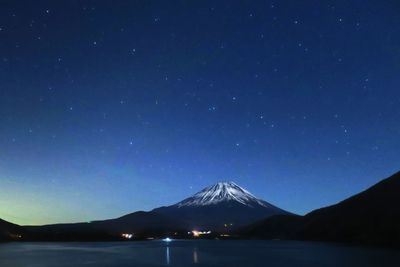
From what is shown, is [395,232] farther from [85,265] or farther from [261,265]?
[85,265]

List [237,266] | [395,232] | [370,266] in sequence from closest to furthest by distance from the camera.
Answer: [370,266]
[237,266]
[395,232]

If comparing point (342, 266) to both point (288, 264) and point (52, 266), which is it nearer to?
point (288, 264)

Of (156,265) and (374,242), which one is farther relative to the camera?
(374,242)

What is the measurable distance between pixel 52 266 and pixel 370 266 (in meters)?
62.7

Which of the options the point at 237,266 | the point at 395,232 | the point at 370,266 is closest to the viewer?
the point at 370,266

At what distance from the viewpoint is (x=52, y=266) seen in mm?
96938

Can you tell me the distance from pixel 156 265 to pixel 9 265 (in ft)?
96.9

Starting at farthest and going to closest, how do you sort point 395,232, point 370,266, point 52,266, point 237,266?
point 395,232, point 52,266, point 237,266, point 370,266

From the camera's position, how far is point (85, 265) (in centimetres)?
9762

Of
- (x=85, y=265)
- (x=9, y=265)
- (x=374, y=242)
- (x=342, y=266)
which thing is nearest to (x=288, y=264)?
(x=342, y=266)

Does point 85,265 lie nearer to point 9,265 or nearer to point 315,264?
point 9,265

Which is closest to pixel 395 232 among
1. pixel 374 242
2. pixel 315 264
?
pixel 374 242

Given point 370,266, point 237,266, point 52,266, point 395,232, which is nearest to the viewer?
point 370,266

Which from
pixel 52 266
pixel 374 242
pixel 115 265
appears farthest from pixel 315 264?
pixel 374 242
